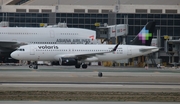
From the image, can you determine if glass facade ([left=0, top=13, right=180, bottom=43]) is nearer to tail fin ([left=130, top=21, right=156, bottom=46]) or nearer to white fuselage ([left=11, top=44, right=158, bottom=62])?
tail fin ([left=130, top=21, right=156, bottom=46])

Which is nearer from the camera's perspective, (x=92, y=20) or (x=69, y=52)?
(x=69, y=52)

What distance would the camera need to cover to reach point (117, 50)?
75.1 metres

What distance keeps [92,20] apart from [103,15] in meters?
2.16

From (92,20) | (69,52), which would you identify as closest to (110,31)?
(92,20)

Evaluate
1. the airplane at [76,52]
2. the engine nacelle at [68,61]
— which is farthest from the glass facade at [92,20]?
the engine nacelle at [68,61]

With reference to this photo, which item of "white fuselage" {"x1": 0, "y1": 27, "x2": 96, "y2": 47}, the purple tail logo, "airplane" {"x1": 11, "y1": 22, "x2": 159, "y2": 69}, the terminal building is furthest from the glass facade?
"airplane" {"x1": 11, "y1": 22, "x2": 159, "y2": 69}

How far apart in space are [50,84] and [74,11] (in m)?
72.3

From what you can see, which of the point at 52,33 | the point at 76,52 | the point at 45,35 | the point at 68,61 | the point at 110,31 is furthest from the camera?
the point at 52,33

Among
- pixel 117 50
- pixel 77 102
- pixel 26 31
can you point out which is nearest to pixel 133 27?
pixel 26 31

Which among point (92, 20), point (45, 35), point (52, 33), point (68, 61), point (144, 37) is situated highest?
point (92, 20)

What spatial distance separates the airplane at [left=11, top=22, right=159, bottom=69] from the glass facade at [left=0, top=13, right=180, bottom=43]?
81.4 ft

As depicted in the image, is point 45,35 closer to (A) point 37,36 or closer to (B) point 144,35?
(A) point 37,36

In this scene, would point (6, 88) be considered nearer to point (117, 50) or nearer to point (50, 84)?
point (50, 84)

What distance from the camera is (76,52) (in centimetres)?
7406
